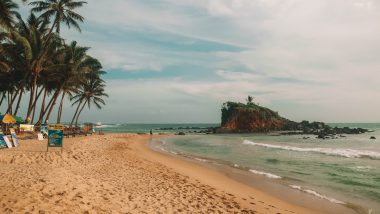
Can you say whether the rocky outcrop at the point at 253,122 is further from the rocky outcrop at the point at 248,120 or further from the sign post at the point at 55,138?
the sign post at the point at 55,138

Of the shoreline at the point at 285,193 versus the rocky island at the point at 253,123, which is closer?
the shoreline at the point at 285,193

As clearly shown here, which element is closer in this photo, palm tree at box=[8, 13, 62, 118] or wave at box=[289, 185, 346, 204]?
wave at box=[289, 185, 346, 204]

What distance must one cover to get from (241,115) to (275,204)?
3308 inches

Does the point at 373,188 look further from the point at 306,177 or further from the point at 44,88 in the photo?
the point at 44,88

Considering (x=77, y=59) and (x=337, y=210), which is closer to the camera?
(x=337, y=210)

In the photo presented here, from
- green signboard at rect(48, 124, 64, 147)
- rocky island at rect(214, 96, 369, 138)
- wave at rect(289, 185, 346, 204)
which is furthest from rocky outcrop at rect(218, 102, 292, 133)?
wave at rect(289, 185, 346, 204)

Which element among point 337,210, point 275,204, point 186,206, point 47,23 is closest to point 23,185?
point 186,206

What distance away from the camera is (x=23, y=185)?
8.10m

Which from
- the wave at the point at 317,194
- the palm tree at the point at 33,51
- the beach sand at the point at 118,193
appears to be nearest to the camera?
the beach sand at the point at 118,193

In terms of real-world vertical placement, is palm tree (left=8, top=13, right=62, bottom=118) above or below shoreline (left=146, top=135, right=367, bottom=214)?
above

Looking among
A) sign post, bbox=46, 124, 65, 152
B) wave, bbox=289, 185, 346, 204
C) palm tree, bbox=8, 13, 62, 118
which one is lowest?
wave, bbox=289, 185, 346, 204

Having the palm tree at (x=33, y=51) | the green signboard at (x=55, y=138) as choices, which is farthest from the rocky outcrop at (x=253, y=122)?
the green signboard at (x=55, y=138)

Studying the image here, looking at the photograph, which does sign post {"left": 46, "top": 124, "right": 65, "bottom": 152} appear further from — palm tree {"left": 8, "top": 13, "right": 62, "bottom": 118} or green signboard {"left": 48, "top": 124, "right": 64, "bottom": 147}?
palm tree {"left": 8, "top": 13, "right": 62, "bottom": 118}

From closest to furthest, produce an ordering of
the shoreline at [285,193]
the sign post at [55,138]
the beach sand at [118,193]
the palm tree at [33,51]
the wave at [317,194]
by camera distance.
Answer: the beach sand at [118,193], the shoreline at [285,193], the wave at [317,194], the sign post at [55,138], the palm tree at [33,51]
